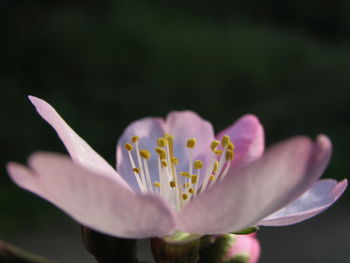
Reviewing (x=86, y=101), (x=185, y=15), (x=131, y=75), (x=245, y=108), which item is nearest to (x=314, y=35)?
(x=185, y=15)

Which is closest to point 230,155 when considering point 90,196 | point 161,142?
point 161,142

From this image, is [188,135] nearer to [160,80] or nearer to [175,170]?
[175,170]

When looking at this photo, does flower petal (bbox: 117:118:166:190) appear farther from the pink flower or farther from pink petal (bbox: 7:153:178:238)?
pink petal (bbox: 7:153:178:238)

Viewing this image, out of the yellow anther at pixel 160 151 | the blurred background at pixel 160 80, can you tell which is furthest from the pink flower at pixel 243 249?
the blurred background at pixel 160 80

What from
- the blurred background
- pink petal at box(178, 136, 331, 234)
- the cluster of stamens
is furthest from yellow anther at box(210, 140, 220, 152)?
the blurred background

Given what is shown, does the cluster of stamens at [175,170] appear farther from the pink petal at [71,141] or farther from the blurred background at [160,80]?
the blurred background at [160,80]
